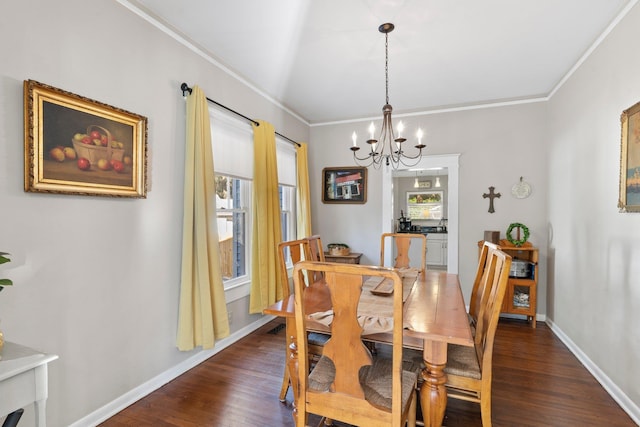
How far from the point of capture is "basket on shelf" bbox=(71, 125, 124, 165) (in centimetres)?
178

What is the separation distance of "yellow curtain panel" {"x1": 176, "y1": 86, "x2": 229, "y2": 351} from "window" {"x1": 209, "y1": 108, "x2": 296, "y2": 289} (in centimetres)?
32

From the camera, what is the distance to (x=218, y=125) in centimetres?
289

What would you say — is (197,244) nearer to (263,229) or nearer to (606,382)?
(263,229)

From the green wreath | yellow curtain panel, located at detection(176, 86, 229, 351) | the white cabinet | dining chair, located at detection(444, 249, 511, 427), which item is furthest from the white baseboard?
the white cabinet

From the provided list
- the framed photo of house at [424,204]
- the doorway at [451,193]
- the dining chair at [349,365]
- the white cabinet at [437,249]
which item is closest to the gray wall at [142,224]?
the doorway at [451,193]

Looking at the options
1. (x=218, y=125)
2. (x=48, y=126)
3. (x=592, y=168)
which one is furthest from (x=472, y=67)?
(x=48, y=126)

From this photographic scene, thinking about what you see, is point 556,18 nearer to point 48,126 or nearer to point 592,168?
point 592,168

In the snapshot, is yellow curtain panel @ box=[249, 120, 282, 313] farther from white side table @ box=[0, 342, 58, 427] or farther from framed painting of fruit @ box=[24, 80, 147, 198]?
white side table @ box=[0, 342, 58, 427]

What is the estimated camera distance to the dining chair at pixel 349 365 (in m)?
1.20

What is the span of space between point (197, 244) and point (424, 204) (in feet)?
20.1

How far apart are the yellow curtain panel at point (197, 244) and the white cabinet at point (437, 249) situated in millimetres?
5356

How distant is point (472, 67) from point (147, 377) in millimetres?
3847

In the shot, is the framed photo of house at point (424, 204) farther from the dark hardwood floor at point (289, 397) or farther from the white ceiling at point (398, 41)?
the dark hardwood floor at point (289, 397)

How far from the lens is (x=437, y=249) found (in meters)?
6.75
